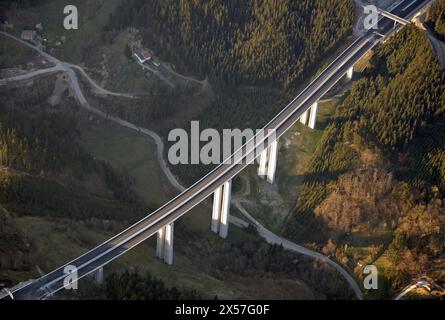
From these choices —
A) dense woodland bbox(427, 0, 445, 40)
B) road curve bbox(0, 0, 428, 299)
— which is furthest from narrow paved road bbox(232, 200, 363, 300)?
dense woodland bbox(427, 0, 445, 40)

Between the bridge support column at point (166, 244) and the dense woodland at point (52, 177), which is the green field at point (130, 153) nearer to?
the dense woodland at point (52, 177)

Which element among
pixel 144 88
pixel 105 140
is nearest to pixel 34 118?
pixel 105 140

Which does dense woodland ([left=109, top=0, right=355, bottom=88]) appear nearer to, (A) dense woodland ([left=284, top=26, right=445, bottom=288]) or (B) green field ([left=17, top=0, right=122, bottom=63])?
(B) green field ([left=17, top=0, right=122, bottom=63])

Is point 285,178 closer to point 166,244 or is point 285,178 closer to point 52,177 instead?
point 166,244

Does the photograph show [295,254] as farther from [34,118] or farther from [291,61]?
[34,118]

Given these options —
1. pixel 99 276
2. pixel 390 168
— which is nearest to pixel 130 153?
pixel 99 276

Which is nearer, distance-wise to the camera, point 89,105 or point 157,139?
point 157,139
